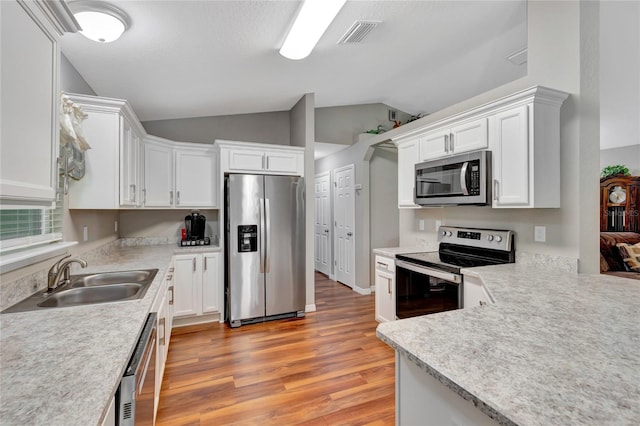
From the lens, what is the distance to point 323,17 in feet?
6.89

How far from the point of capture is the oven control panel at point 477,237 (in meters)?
2.51

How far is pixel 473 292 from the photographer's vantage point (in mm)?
2154

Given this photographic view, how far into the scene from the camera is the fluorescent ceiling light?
1976 mm

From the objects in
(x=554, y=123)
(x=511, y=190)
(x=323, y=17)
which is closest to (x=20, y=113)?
(x=323, y=17)

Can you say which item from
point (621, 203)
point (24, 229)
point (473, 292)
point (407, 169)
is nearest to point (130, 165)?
point (24, 229)

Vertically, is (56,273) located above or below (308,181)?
below

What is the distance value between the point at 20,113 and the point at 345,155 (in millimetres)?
4631

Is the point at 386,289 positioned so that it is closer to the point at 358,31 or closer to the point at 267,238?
the point at 267,238

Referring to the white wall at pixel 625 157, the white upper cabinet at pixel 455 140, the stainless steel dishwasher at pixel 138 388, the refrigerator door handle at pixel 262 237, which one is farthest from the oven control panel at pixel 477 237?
the white wall at pixel 625 157

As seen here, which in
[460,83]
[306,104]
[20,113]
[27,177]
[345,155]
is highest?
[460,83]

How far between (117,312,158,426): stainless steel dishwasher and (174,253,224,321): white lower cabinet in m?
1.87

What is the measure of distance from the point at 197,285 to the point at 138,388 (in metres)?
2.40

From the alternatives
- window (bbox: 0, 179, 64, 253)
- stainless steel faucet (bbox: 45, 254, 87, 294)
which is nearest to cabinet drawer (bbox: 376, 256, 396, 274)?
stainless steel faucet (bbox: 45, 254, 87, 294)

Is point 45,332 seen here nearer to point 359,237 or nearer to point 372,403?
point 372,403
